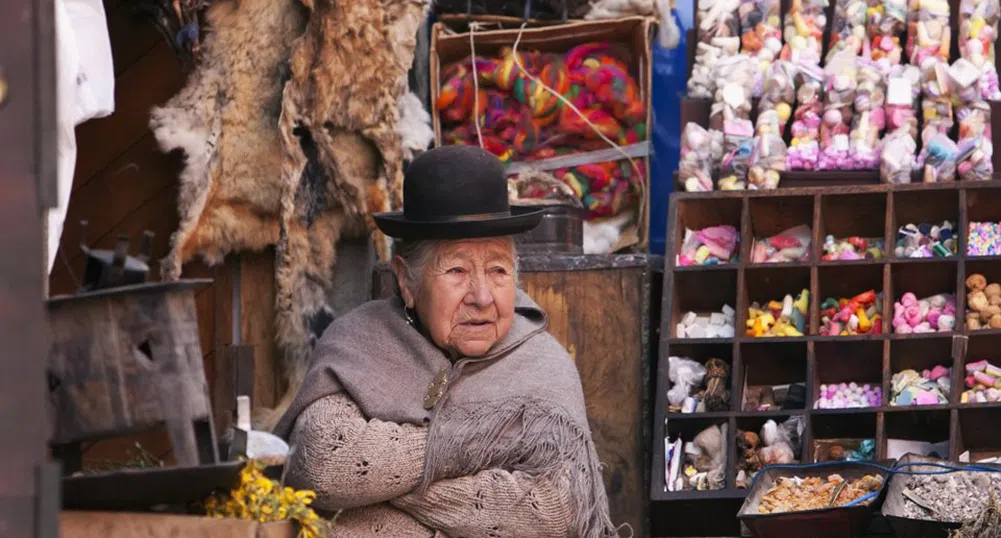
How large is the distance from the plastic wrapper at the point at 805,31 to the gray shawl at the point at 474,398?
1.90 m

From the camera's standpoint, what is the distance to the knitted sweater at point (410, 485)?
346 centimetres

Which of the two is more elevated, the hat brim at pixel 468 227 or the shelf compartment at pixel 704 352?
the hat brim at pixel 468 227

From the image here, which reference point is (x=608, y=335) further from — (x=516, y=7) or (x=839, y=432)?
(x=516, y=7)

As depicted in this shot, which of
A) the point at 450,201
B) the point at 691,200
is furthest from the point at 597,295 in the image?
the point at 450,201

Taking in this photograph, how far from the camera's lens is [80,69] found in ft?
12.3

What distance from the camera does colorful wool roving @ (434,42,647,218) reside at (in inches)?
223

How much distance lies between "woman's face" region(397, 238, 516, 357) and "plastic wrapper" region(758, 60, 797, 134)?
5.81 feet

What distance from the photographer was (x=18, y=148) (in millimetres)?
1580

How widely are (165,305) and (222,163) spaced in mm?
2633

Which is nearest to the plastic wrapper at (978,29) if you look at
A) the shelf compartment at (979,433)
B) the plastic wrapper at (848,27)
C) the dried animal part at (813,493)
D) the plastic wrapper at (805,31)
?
the plastic wrapper at (848,27)

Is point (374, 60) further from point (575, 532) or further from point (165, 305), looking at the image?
point (165, 305)

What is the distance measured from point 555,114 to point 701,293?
102 cm

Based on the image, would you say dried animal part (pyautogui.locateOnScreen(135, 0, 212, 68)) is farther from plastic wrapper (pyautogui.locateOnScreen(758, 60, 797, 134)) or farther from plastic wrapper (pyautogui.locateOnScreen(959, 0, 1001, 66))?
plastic wrapper (pyautogui.locateOnScreen(959, 0, 1001, 66))

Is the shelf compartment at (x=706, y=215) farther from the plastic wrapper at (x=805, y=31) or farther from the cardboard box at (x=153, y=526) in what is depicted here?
the cardboard box at (x=153, y=526)
